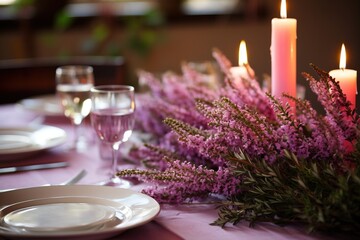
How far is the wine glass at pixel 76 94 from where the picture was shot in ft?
5.33

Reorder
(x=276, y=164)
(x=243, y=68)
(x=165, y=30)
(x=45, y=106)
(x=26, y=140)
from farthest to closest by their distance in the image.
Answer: (x=165, y=30)
(x=45, y=106)
(x=26, y=140)
(x=243, y=68)
(x=276, y=164)

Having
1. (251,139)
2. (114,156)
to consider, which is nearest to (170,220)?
(251,139)

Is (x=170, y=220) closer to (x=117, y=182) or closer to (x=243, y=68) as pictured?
(x=117, y=182)

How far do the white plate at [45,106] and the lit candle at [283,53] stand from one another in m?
0.97

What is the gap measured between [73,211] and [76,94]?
28.4 inches

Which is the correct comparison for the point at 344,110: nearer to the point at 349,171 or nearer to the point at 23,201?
the point at 349,171

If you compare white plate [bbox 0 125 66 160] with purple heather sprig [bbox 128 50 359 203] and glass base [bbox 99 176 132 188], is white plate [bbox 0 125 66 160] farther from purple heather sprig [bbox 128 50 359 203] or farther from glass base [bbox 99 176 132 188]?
purple heather sprig [bbox 128 50 359 203]

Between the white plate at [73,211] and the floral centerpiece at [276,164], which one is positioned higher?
the floral centerpiece at [276,164]

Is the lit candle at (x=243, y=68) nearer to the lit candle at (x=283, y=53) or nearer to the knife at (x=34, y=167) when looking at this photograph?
the lit candle at (x=283, y=53)

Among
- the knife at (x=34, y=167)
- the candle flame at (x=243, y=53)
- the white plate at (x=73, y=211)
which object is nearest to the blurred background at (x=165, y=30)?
the knife at (x=34, y=167)

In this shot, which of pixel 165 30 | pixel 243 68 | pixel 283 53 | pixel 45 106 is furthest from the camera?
pixel 165 30

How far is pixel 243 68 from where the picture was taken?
128 cm

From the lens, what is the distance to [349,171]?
2.72 ft

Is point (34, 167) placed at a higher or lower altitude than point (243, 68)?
lower
